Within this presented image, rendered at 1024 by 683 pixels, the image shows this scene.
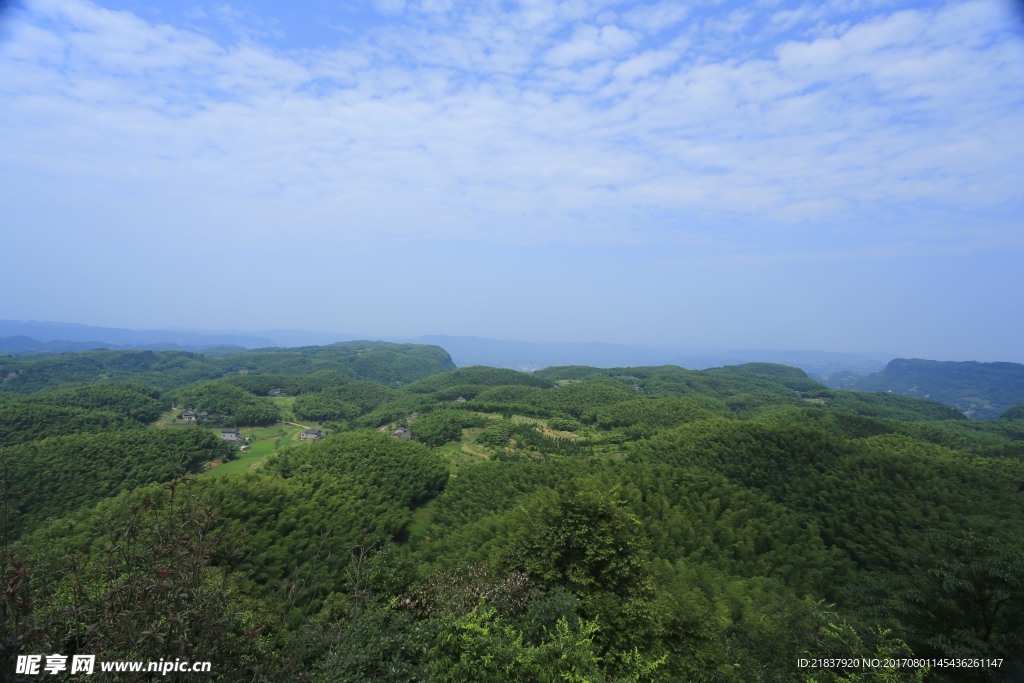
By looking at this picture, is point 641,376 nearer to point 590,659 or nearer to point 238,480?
point 238,480

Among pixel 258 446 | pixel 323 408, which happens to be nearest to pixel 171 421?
pixel 258 446

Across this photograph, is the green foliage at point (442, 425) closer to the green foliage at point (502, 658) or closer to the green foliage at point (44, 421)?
the green foliage at point (44, 421)

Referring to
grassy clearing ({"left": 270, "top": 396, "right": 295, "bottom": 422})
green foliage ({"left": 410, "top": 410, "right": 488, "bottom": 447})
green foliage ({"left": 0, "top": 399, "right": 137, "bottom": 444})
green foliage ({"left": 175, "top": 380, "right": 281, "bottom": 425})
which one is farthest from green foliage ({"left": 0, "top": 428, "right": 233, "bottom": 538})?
grassy clearing ({"left": 270, "top": 396, "right": 295, "bottom": 422})

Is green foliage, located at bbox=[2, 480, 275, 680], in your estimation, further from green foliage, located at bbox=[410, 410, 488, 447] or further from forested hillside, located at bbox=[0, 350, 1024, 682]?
green foliage, located at bbox=[410, 410, 488, 447]

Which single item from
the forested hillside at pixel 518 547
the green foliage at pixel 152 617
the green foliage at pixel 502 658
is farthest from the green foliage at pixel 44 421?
the green foliage at pixel 502 658

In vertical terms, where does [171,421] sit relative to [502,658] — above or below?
below

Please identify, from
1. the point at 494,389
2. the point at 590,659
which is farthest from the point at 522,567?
the point at 494,389

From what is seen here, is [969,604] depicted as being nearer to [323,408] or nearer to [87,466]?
[87,466]

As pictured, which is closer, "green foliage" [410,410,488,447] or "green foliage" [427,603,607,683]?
"green foliage" [427,603,607,683]
